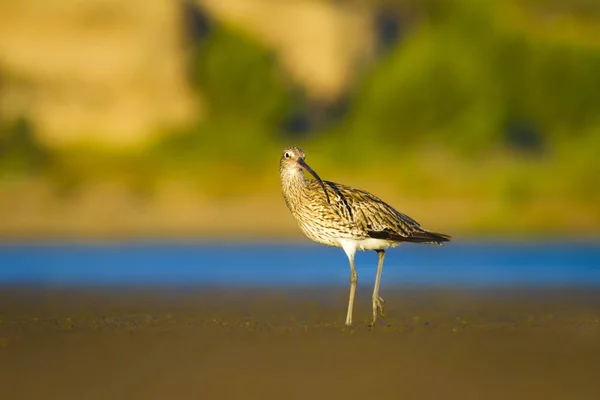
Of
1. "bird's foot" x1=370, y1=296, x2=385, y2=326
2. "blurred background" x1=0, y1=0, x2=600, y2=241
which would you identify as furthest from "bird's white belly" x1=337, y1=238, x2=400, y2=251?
"blurred background" x1=0, y1=0, x2=600, y2=241

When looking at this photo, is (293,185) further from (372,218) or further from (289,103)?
(289,103)

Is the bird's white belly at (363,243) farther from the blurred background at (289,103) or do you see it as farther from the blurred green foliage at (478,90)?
the blurred green foliage at (478,90)

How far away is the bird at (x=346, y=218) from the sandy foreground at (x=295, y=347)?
722 millimetres

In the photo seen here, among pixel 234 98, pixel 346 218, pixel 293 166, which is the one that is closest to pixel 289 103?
pixel 234 98

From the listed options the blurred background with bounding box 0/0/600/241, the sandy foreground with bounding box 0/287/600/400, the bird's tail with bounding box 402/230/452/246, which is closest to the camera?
the sandy foreground with bounding box 0/287/600/400

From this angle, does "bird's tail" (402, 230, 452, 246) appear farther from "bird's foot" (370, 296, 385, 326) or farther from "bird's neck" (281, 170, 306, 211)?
"bird's neck" (281, 170, 306, 211)

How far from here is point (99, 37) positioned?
46.0 metres

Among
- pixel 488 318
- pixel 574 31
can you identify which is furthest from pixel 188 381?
pixel 574 31

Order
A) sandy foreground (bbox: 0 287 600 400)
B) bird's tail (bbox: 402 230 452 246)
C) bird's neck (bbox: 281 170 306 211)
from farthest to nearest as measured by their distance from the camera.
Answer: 1. bird's neck (bbox: 281 170 306 211)
2. bird's tail (bbox: 402 230 452 246)
3. sandy foreground (bbox: 0 287 600 400)

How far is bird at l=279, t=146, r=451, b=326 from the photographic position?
11906 millimetres

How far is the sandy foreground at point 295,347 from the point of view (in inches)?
296

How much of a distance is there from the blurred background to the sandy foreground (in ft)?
62.0

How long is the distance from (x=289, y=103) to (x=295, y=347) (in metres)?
37.9

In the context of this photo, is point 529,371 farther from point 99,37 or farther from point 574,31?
point 574,31
